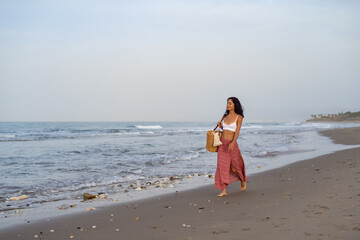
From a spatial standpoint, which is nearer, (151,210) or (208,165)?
(151,210)

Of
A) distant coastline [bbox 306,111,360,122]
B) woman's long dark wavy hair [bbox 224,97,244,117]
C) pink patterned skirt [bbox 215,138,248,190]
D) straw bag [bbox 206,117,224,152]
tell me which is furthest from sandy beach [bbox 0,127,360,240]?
distant coastline [bbox 306,111,360,122]

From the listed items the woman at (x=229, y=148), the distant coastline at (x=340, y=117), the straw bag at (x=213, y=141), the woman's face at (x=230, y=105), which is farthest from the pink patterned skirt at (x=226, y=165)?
the distant coastline at (x=340, y=117)

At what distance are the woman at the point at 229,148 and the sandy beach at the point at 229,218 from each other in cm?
33

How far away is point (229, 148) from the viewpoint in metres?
6.82

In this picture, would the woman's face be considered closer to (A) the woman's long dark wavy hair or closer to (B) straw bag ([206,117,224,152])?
(A) the woman's long dark wavy hair

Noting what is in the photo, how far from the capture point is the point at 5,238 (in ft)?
15.0

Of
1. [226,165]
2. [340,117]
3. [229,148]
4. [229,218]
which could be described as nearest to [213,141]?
[229,148]

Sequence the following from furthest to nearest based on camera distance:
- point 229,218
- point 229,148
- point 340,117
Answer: point 340,117
point 229,148
point 229,218

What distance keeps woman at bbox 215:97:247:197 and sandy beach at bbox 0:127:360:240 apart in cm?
33

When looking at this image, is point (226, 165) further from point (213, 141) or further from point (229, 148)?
point (213, 141)

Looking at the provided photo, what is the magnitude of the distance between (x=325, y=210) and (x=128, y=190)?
183 inches

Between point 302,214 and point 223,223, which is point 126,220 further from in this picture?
point 302,214

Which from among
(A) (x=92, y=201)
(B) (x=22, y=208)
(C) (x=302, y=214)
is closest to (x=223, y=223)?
(C) (x=302, y=214)

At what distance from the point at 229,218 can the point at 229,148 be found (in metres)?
2.18
